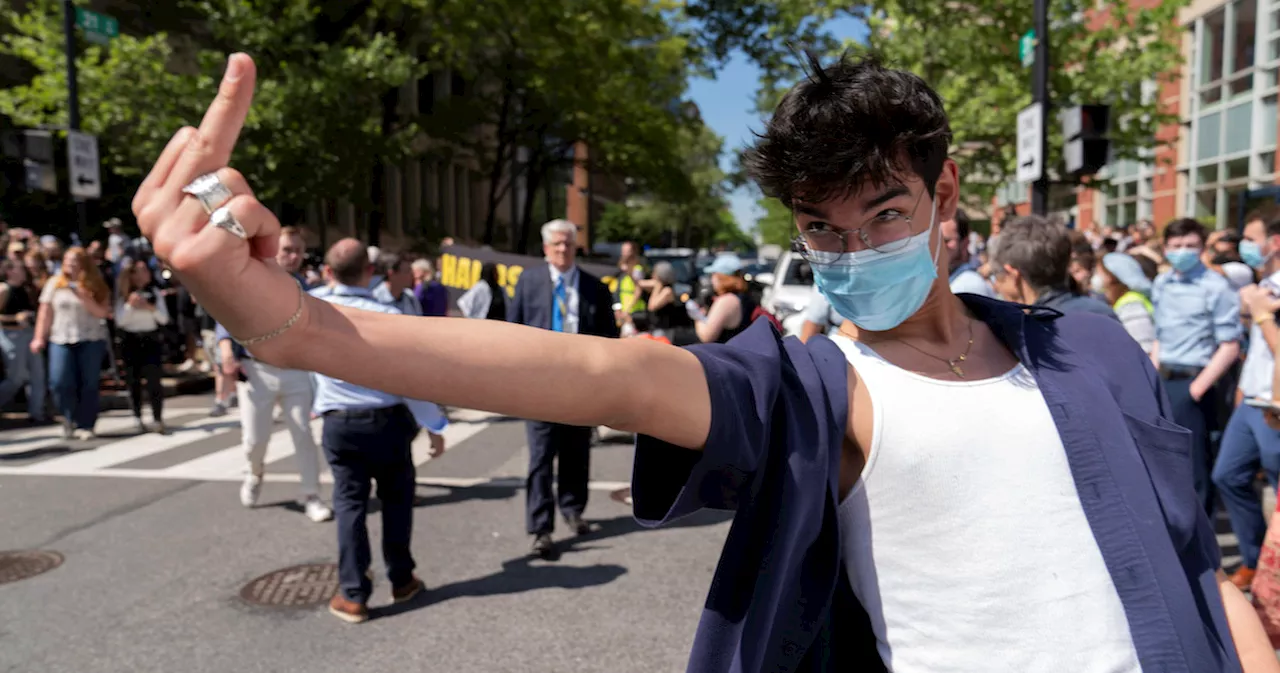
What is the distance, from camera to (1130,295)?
569cm

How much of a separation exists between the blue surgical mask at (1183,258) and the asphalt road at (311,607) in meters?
3.19

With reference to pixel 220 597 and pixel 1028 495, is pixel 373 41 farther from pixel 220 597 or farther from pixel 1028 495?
pixel 1028 495

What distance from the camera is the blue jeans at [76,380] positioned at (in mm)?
9172

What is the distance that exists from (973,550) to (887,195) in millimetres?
588

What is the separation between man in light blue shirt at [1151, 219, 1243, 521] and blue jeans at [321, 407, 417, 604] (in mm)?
4432

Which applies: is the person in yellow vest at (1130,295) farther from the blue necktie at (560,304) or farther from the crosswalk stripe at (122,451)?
the crosswalk stripe at (122,451)

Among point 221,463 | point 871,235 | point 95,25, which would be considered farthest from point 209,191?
point 95,25

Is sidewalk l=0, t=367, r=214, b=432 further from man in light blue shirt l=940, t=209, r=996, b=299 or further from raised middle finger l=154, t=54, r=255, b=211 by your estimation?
raised middle finger l=154, t=54, r=255, b=211

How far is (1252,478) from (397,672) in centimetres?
434

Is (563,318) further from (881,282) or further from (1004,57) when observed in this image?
(1004,57)

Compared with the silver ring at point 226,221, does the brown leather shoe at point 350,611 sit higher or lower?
lower

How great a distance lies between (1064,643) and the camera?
137 cm

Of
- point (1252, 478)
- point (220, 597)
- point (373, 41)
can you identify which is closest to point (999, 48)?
point (373, 41)

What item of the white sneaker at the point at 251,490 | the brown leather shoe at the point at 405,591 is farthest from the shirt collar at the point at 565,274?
the white sneaker at the point at 251,490
